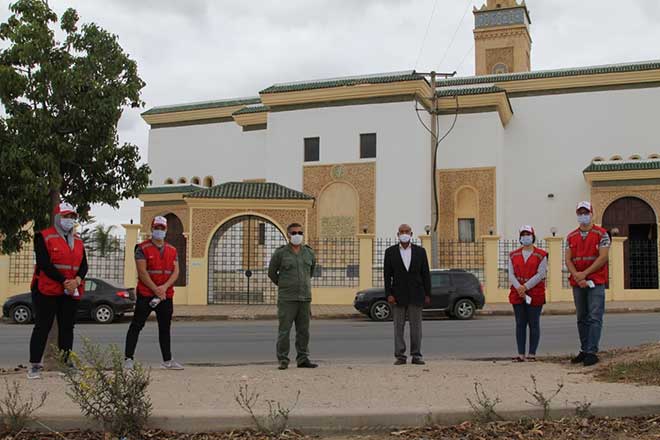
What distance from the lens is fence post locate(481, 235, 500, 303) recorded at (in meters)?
25.3

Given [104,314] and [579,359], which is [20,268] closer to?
[104,314]

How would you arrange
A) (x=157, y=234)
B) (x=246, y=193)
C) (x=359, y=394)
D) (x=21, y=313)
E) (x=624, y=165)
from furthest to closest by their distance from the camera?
(x=624, y=165)
(x=246, y=193)
(x=21, y=313)
(x=157, y=234)
(x=359, y=394)

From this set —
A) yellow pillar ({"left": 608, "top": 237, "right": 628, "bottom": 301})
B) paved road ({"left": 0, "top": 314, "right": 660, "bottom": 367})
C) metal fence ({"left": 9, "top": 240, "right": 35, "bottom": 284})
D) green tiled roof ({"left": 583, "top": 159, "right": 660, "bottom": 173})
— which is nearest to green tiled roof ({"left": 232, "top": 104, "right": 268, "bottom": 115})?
metal fence ({"left": 9, "top": 240, "right": 35, "bottom": 284})

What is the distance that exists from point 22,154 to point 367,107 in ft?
79.5

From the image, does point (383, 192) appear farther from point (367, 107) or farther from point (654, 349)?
point (654, 349)

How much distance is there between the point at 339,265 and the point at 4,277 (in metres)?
11.4

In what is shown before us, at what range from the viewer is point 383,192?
102 feet

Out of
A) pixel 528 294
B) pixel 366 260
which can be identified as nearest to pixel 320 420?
pixel 528 294

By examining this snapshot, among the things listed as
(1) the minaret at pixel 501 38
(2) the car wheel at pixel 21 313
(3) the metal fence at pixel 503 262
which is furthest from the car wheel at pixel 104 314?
(1) the minaret at pixel 501 38

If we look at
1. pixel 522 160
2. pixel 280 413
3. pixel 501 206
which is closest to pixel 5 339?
pixel 280 413

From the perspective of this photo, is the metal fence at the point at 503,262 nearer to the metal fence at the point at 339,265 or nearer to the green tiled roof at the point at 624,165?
the green tiled roof at the point at 624,165

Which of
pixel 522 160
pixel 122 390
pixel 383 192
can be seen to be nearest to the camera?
pixel 122 390

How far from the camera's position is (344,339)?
546 inches

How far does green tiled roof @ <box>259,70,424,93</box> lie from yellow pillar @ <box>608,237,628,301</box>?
1087cm
